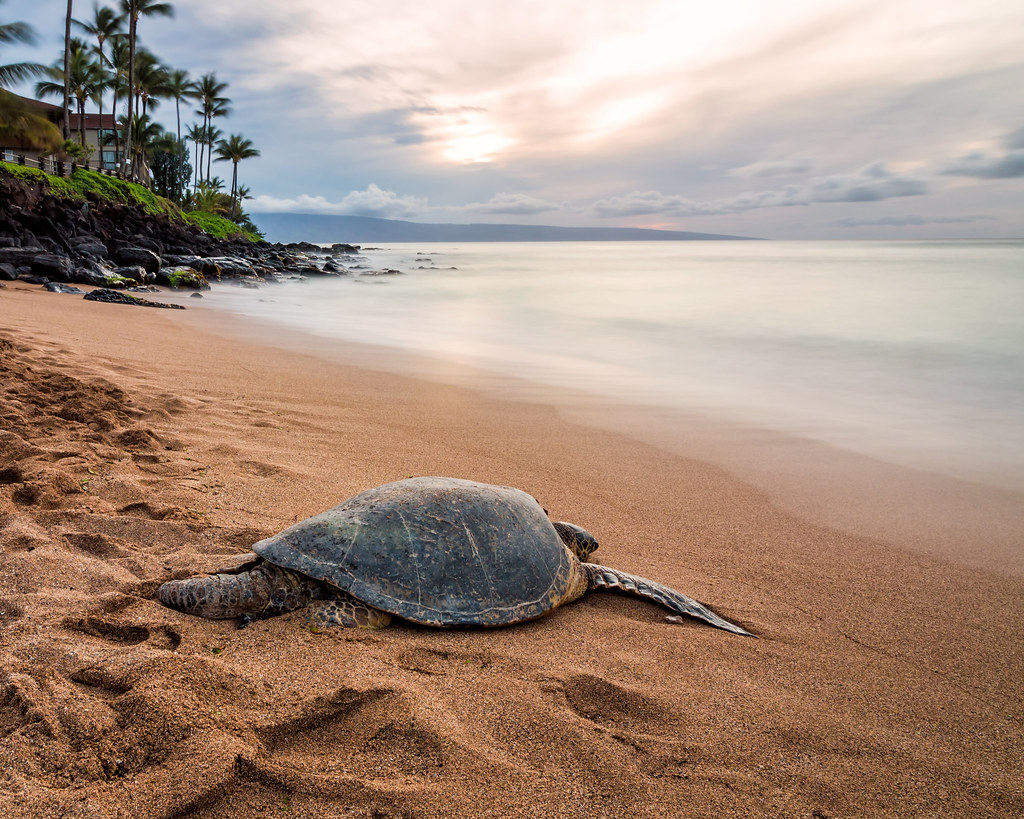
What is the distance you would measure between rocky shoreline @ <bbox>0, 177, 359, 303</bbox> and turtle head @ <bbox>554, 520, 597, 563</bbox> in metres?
14.7

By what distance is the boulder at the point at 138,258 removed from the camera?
2242 cm

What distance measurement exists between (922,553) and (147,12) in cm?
5183

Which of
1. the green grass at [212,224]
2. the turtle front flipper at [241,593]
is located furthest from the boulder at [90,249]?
the green grass at [212,224]

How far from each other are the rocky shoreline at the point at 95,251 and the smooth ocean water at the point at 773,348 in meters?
2.54

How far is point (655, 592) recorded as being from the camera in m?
3.62

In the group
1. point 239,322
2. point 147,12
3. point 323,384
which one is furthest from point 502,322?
point 147,12

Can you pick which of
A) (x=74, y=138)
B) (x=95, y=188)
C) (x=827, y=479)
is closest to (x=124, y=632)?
(x=827, y=479)

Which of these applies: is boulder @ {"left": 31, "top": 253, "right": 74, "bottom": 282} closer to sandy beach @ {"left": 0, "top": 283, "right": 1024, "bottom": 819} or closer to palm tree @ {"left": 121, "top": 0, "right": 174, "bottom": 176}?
sandy beach @ {"left": 0, "top": 283, "right": 1024, "bottom": 819}

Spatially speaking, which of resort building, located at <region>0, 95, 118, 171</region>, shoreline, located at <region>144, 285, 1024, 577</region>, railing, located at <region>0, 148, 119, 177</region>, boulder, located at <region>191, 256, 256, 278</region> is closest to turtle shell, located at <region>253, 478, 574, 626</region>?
shoreline, located at <region>144, 285, 1024, 577</region>

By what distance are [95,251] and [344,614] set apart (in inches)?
969

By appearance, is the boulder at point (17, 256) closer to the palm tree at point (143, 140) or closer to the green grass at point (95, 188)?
the green grass at point (95, 188)

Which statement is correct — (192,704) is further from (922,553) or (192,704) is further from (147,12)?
(147,12)

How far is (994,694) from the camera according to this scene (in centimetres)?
304

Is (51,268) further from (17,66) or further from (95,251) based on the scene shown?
(17,66)
